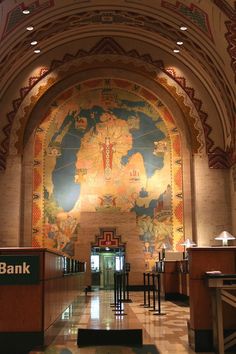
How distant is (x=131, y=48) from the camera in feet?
68.0

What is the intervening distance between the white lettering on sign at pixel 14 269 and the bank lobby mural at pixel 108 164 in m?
14.4

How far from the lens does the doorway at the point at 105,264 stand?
20984 mm

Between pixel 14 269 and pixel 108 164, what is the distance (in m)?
15.4

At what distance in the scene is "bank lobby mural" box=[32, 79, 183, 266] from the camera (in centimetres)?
2083

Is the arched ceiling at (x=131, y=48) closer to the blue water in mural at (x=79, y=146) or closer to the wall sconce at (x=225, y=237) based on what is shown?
the blue water in mural at (x=79, y=146)

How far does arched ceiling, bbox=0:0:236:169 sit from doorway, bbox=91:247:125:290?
207 inches

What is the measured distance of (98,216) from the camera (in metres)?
21.0

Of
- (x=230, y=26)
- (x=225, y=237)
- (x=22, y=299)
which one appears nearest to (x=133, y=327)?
(x=22, y=299)

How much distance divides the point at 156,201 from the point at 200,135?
325cm

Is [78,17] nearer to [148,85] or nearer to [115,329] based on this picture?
[148,85]

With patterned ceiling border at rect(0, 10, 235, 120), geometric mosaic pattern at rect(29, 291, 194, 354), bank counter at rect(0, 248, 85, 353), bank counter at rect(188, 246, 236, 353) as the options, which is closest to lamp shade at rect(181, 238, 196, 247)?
patterned ceiling border at rect(0, 10, 235, 120)

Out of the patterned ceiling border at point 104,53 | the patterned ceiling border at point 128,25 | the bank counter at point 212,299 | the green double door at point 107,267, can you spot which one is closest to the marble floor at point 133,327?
the bank counter at point 212,299

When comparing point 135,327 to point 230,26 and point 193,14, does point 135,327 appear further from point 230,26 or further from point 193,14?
point 193,14

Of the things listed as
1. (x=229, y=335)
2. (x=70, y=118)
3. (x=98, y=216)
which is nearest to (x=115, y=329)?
(x=229, y=335)
